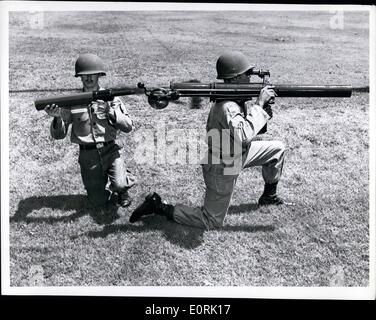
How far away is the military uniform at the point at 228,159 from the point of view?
214 inches

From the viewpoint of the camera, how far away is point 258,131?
5.46 metres

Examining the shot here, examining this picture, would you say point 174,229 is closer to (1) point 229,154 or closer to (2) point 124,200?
(2) point 124,200

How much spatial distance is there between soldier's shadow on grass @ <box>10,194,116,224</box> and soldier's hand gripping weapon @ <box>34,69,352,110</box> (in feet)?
5.31

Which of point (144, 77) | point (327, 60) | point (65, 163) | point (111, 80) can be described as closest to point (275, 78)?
point (327, 60)

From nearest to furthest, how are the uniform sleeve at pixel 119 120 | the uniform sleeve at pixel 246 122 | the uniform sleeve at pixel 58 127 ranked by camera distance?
the uniform sleeve at pixel 246 122, the uniform sleeve at pixel 119 120, the uniform sleeve at pixel 58 127

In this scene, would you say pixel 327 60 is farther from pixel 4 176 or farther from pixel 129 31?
pixel 4 176

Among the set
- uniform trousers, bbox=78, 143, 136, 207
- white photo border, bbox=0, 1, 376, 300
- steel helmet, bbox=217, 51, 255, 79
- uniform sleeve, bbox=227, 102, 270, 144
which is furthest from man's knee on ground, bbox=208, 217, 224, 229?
steel helmet, bbox=217, 51, 255, 79

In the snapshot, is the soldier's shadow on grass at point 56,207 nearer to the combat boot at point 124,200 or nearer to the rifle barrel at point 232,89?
the combat boot at point 124,200

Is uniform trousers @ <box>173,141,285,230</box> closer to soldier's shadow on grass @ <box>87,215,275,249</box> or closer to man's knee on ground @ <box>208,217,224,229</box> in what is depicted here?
man's knee on ground @ <box>208,217,224,229</box>

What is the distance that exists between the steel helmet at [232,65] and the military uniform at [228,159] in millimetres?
348

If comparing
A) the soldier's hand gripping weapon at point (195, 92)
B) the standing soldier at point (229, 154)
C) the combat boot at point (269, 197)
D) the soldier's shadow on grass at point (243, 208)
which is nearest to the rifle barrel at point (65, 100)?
the soldier's hand gripping weapon at point (195, 92)

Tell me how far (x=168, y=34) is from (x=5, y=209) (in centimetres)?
847

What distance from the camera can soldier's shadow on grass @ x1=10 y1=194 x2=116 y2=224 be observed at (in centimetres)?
638

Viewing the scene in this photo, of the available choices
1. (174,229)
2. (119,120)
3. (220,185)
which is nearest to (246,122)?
(220,185)
